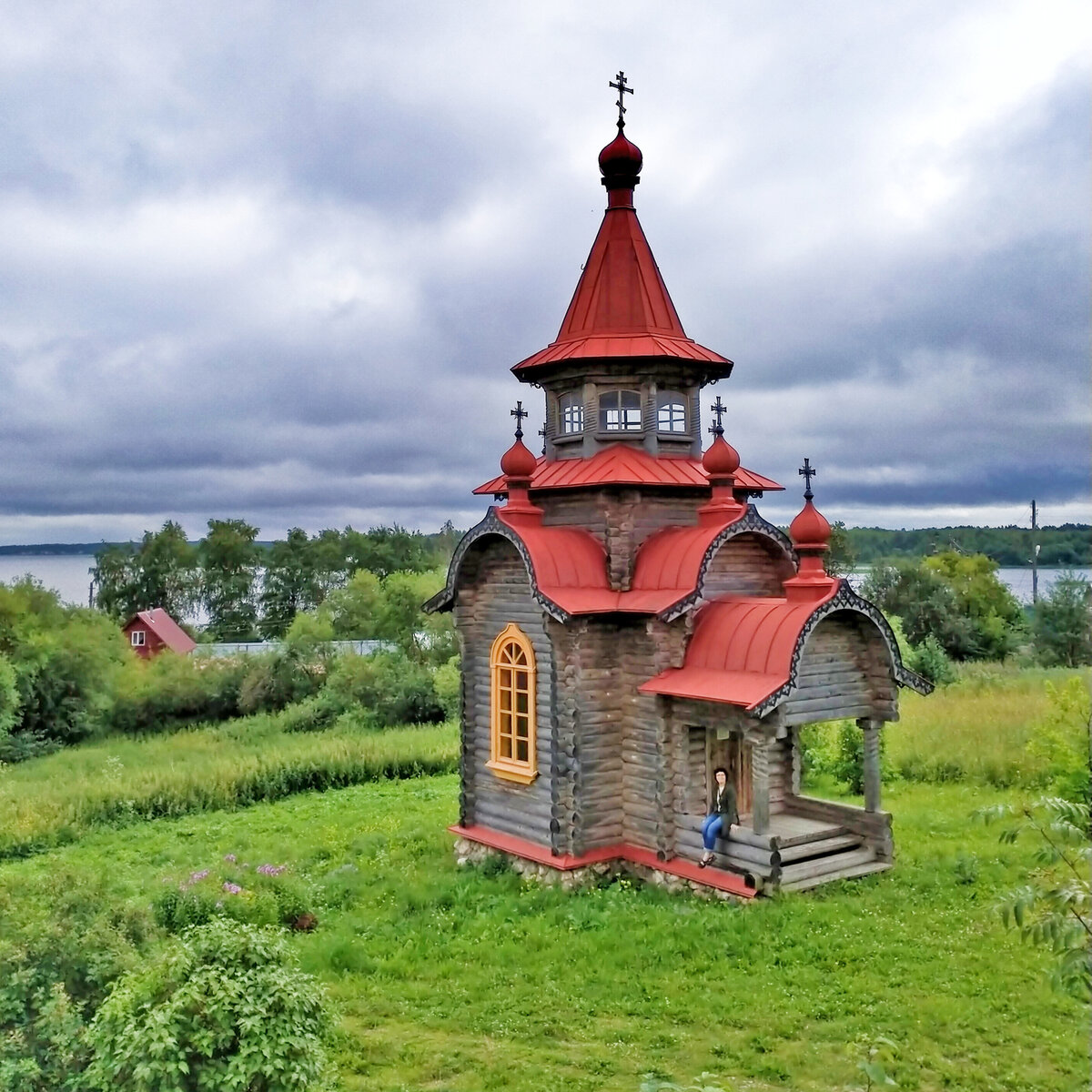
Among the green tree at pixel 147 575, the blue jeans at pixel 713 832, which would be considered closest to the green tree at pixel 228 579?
the green tree at pixel 147 575

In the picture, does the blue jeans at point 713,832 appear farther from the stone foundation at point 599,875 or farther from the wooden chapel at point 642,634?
the stone foundation at point 599,875

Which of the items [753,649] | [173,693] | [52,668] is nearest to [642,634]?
[753,649]

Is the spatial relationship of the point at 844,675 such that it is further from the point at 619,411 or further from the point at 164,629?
the point at 164,629

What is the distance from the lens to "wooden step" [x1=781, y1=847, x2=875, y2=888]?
34.8 ft

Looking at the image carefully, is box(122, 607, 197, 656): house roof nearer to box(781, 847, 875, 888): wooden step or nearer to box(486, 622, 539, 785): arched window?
box(486, 622, 539, 785): arched window

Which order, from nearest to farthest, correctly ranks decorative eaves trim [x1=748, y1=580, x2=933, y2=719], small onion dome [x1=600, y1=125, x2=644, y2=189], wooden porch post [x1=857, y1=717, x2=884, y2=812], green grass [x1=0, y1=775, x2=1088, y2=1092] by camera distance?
green grass [x1=0, y1=775, x2=1088, y2=1092] → decorative eaves trim [x1=748, y1=580, x2=933, y2=719] → wooden porch post [x1=857, y1=717, x2=884, y2=812] → small onion dome [x1=600, y1=125, x2=644, y2=189]

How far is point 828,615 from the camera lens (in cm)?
1095

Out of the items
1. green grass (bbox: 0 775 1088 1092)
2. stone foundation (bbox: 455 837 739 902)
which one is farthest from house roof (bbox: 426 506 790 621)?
green grass (bbox: 0 775 1088 1092)

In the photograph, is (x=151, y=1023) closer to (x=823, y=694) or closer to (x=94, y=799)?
(x=823, y=694)

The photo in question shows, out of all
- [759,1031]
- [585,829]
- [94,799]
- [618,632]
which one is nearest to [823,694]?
[618,632]

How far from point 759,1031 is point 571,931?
283 cm

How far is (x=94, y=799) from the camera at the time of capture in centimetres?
1850

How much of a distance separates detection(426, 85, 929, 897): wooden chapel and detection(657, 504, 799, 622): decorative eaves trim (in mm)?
30

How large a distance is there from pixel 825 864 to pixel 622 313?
7.79m
